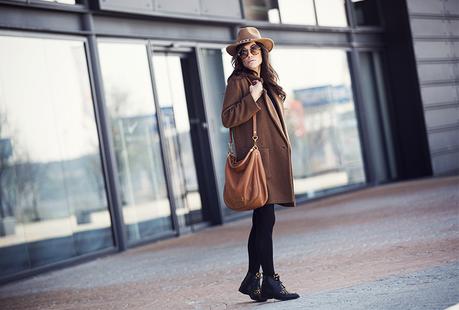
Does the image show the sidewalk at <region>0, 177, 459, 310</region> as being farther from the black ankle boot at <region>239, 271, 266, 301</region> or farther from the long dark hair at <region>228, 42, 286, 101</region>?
the long dark hair at <region>228, 42, 286, 101</region>

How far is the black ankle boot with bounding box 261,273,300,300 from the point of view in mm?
5617

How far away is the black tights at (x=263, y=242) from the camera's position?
18.6ft

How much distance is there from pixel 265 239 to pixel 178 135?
7771 millimetres

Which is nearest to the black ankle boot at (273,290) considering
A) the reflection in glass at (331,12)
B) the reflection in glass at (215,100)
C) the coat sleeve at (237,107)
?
the coat sleeve at (237,107)

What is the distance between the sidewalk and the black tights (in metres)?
0.27

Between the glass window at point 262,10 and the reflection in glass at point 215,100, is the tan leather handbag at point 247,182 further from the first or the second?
the glass window at point 262,10

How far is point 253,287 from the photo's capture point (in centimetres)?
571

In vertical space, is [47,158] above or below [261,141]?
above

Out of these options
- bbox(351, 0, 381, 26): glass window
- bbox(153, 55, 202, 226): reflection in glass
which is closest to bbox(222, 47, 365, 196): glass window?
bbox(351, 0, 381, 26): glass window

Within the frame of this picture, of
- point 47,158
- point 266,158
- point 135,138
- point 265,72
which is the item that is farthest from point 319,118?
point 266,158

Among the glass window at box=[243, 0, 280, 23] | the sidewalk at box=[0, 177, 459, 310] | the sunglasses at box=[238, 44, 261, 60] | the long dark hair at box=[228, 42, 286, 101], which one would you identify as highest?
the glass window at box=[243, 0, 280, 23]

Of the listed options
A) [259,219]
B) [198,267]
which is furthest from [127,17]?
[259,219]

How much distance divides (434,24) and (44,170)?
11278 mm

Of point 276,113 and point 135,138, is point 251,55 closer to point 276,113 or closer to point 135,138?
point 276,113
